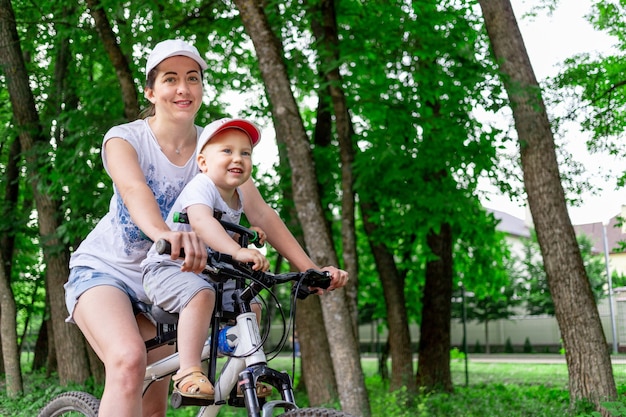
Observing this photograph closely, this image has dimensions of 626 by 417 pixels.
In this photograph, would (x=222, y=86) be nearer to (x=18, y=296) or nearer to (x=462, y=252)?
(x=462, y=252)

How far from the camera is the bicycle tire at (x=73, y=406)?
366cm

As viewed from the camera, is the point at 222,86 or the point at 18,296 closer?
the point at 222,86

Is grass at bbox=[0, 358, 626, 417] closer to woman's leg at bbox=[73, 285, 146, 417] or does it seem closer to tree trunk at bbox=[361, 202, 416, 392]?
tree trunk at bbox=[361, 202, 416, 392]

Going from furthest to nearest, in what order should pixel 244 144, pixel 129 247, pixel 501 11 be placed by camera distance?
pixel 501 11 < pixel 129 247 < pixel 244 144

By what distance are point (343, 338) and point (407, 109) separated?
3.40 m

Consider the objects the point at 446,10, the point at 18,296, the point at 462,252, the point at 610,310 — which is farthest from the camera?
the point at 18,296

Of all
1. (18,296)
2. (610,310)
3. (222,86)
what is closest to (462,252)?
(610,310)

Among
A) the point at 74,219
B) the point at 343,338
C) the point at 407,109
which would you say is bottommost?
the point at 343,338

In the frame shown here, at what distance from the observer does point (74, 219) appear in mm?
11031

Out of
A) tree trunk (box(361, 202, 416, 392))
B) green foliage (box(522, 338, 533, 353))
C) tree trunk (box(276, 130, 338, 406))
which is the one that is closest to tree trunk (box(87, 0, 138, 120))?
tree trunk (box(276, 130, 338, 406))

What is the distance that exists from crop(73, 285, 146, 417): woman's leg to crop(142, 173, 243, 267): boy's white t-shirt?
0.65 ft

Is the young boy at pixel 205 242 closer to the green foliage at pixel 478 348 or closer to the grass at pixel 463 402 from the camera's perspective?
the grass at pixel 463 402

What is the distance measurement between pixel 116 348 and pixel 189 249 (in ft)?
2.01

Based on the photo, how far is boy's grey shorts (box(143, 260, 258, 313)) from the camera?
107 inches
